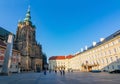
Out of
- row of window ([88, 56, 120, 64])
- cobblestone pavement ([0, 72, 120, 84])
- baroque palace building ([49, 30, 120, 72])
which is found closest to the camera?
cobblestone pavement ([0, 72, 120, 84])

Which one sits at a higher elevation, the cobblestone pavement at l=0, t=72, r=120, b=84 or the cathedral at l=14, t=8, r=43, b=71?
the cathedral at l=14, t=8, r=43, b=71

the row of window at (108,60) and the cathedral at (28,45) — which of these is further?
the cathedral at (28,45)

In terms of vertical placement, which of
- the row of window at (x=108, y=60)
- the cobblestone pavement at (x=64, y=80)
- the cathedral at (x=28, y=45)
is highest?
the cathedral at (x=28, y=45)

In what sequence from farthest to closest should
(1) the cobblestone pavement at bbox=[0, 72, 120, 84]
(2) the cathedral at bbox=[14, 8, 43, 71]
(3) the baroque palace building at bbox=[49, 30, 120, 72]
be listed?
(2) the cathedral at bbox=[14, 8, 43, 71]
(3) the baroque palace building at bbox=[49, 30, 120, 72]
(1) the cobblestone pavement at bbox=[0, 72, 120, 84]

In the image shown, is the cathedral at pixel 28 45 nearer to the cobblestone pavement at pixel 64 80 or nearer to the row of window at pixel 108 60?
the row of window at pixel 108 60

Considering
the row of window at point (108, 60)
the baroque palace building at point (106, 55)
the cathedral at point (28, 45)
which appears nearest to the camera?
the row of window at point (108, 60)

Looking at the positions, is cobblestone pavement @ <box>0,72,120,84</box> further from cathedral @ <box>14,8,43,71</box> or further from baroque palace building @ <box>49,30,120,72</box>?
cathedral @ <box>14,8,43,71</box>

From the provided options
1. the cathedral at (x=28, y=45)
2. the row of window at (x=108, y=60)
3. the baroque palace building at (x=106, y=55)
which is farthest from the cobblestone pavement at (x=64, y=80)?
the cathedral at (x=28, y=45)

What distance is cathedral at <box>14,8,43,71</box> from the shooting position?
96287 millimetres

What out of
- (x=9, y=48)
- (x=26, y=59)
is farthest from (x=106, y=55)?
(x=26, y=59)

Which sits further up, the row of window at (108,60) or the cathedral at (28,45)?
the cathedral at (28,45)

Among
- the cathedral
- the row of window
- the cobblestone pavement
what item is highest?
the cathedral

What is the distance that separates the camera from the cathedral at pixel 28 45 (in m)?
96.3

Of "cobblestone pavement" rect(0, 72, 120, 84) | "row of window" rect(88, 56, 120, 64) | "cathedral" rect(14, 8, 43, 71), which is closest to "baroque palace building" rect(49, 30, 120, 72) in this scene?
"row of window" rect(88, 56, 120, 64)
